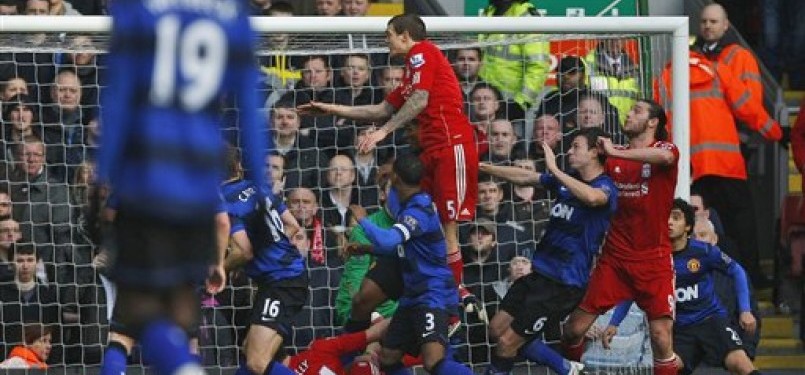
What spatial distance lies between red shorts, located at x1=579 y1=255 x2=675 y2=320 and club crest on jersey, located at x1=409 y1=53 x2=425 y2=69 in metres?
1.60

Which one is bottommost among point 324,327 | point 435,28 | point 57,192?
point 324,327

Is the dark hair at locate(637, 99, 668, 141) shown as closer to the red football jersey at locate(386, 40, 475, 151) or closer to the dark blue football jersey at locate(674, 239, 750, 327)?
the dark blue football jersey at locate(674, 239, 750, 327)

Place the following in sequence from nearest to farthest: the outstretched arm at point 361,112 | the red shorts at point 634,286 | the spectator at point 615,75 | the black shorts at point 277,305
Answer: the black shorts at point 277,305
the outstretched arm at point 361,112
the red shorts at point 634,286
the spectator at point 615,75

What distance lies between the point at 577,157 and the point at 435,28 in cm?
126

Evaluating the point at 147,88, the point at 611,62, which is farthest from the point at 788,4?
the point at 147,88

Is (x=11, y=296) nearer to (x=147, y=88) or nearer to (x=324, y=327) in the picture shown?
(x=324, y=327)

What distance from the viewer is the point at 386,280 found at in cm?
1320

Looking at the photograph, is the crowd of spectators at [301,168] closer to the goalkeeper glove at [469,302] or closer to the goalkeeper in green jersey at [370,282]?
the goalkeeper in green jersey at [370,282]

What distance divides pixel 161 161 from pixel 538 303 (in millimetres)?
4669

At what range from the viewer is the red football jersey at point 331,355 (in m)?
13.4

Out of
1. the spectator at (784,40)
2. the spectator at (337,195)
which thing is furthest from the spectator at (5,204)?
the spectator at (784,40)

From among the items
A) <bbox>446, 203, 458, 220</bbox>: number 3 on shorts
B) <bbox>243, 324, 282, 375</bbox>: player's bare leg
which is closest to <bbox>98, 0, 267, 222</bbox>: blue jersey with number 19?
<bbox>243, 324, 282, 375</bbox>: player's bare leg

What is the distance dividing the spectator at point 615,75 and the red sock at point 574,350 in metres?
1.38

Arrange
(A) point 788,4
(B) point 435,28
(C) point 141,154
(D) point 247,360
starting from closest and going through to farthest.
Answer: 1. (C) point 141,154
2. (D) point 247,360
3. (B) point 435,28
4. (A) point 788,4
